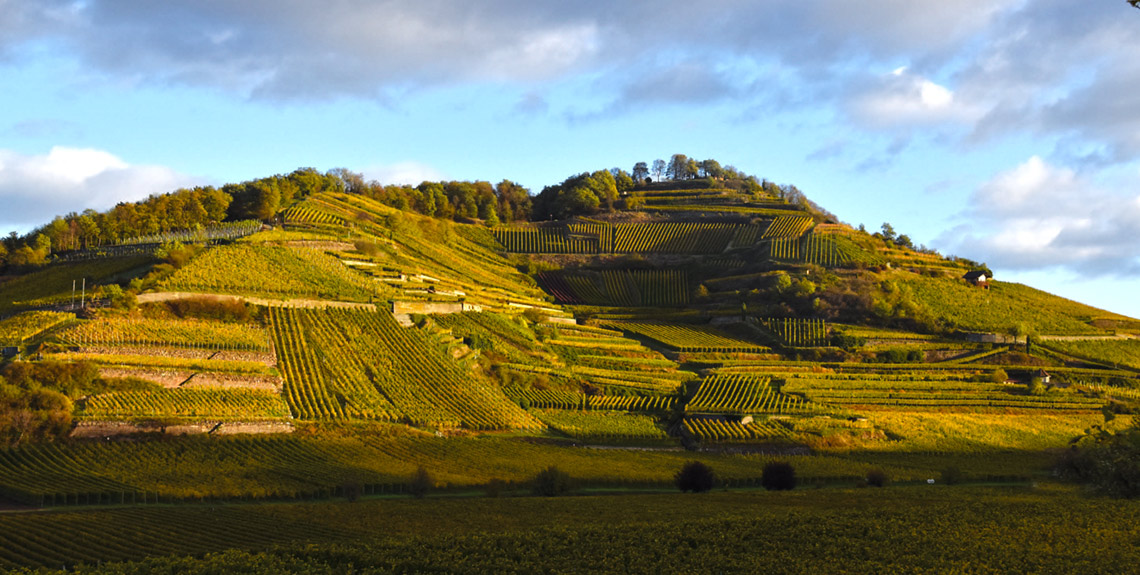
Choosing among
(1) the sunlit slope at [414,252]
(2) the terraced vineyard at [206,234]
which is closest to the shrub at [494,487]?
(1) the sunlit slope at [414,252]

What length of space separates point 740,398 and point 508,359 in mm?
18632

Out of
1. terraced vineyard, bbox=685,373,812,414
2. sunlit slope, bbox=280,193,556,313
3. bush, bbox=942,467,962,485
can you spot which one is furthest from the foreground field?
sunlit slope, bbox=280,193,556,313

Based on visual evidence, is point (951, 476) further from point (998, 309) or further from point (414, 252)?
point (414, 252)

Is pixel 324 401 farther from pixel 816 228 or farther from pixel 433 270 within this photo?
pixel 816 228

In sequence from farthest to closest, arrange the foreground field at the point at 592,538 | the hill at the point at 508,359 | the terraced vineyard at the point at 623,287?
the terraced vineyard at the point at 623,287 → the hill at the point at 508,359 → the foreground field at the point at 592,538

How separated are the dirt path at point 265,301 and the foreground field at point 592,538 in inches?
1239

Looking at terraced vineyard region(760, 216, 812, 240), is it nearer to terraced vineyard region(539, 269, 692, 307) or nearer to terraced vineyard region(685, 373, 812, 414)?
terraced vineyard region(539, 269, 692, 307)

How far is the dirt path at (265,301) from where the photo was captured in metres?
67.6

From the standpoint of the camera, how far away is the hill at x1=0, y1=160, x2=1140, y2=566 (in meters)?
50.7

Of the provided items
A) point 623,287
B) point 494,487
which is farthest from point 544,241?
point 494,487

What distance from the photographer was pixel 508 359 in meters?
78.2

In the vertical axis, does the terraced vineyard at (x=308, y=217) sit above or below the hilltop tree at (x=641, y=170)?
below

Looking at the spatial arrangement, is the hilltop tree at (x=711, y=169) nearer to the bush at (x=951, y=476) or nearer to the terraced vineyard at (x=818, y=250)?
the terraced vineyard at (x=818, y=250)

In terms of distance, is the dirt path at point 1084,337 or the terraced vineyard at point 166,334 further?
the dirt path at point 1084,337
